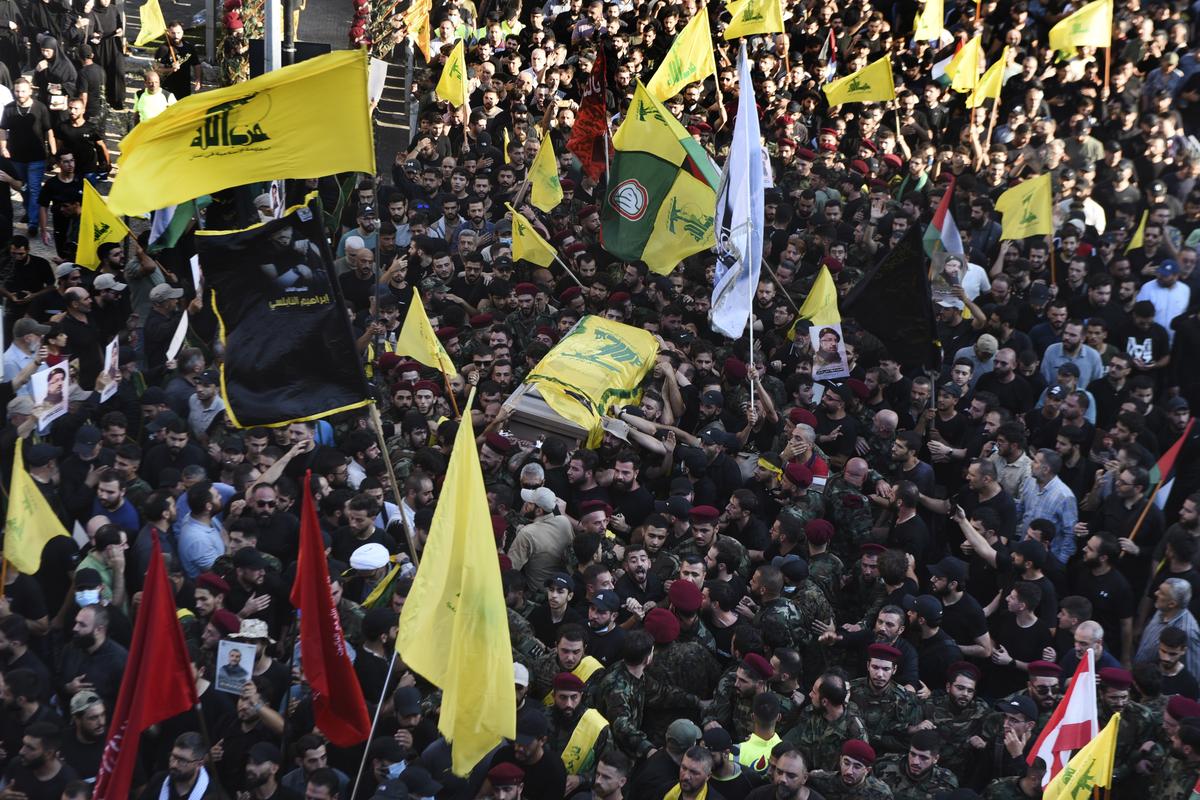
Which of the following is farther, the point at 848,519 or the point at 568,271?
the point at 568,271

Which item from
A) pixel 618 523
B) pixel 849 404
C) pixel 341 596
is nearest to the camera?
pixel 341 596

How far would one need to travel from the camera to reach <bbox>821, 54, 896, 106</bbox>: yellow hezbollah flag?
18.2 m

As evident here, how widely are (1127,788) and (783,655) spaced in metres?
1.92

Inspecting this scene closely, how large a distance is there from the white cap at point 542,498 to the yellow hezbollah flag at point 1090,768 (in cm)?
406

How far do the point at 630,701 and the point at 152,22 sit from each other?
1366cm

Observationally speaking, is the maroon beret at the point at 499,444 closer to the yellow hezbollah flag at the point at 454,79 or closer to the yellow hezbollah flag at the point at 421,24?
the yellow hezbollah flag at the point at 454,79

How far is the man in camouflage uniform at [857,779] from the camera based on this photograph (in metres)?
8.12

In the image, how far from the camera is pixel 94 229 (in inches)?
543

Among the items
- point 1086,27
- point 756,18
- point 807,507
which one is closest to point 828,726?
point 807,507

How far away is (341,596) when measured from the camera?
949cm

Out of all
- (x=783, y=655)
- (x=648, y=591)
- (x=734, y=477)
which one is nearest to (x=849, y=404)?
(x=734, y=477)

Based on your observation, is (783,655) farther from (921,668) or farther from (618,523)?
(618,523)

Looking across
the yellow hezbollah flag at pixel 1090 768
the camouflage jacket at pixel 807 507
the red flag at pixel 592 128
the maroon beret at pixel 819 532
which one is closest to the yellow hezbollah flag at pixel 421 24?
the red flag at pixel 592 128

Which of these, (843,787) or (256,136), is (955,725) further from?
(256,136)
